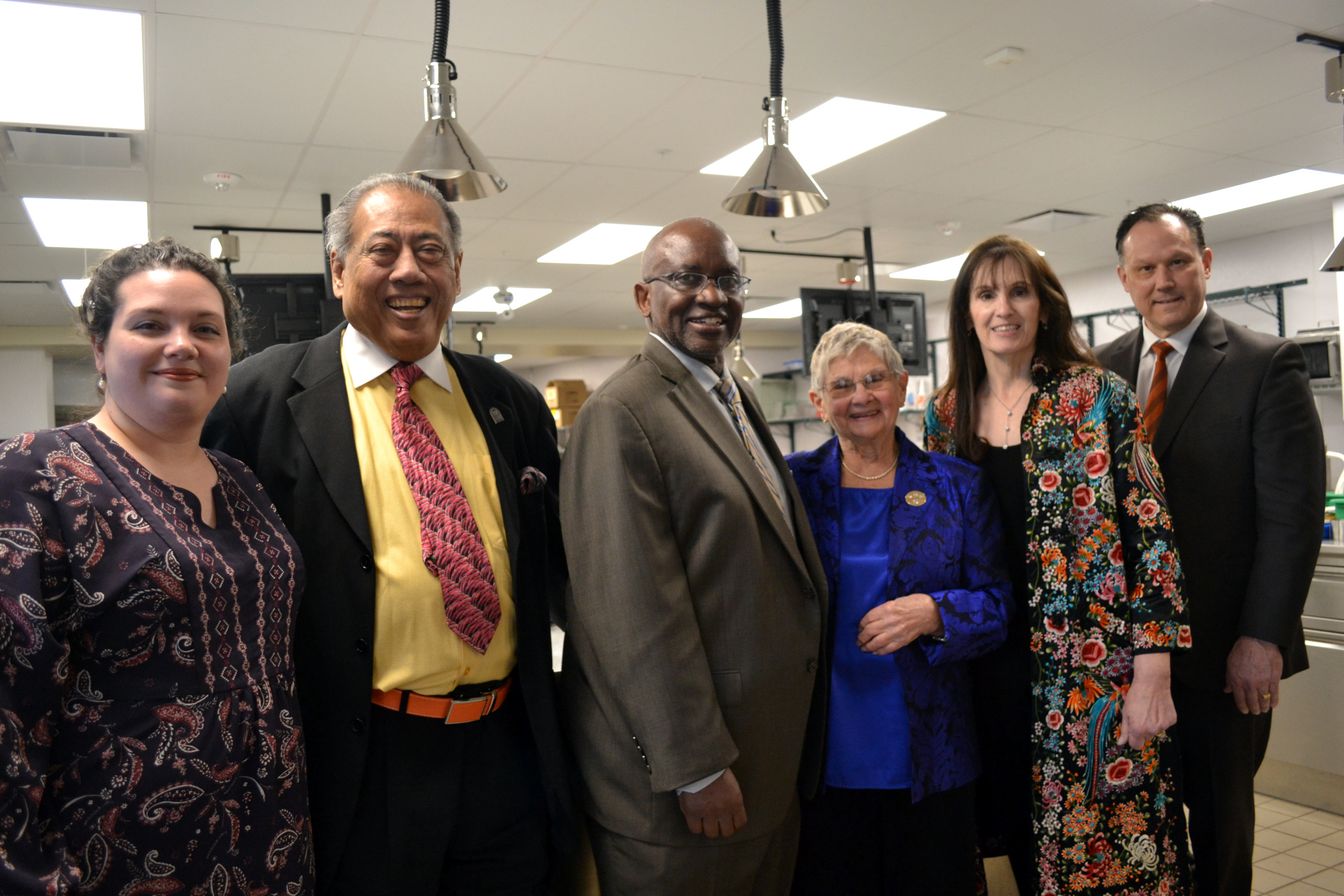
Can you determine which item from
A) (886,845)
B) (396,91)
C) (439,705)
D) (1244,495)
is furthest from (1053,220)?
(439,705)

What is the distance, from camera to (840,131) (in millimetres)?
4996

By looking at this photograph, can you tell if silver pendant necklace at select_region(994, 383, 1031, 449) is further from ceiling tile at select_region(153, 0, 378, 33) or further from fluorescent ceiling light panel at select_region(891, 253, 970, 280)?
fluorescent ceiling light panel at select_region(891, 253, 970, 280)

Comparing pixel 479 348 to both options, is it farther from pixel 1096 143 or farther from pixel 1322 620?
pixel 1322 620

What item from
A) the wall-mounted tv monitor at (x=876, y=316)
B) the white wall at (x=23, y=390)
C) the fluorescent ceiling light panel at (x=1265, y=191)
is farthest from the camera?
the white wall at (x=23, y=390)

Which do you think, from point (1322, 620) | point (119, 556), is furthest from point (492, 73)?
point (1322, 620)

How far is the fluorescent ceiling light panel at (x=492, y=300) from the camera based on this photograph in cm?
929

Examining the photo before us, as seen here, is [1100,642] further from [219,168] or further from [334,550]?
[219,168]

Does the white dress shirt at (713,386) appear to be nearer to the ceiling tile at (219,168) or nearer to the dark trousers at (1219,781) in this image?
the dark trousers at (1219,781)

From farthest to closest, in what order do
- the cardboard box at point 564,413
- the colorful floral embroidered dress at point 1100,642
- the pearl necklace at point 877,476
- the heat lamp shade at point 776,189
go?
1. the cardboard box at point 564,413
2. the heat lamp shade at point 776,189
3. the pearl necklace at point 877,476
4. the colorful floral embroidered dress at point 1100,642

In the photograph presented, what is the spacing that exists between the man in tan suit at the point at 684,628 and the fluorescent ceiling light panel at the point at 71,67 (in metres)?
2.99

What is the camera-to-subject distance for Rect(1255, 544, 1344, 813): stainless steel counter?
11.6 ft

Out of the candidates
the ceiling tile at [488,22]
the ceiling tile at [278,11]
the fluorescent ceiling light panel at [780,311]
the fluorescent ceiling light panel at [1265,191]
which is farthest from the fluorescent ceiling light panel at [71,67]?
the fluorescent ceiling light panel at [780,311]

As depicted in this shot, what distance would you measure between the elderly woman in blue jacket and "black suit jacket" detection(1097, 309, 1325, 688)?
56cm

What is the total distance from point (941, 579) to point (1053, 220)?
20.1 feet
